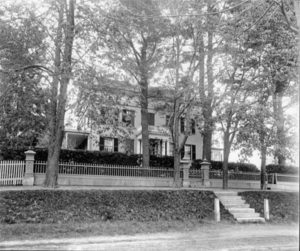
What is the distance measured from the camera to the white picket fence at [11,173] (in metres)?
17.0

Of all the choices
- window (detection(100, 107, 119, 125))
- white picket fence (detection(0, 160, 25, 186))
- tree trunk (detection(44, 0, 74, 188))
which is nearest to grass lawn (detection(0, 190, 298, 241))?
tree trunk (detection(44, 0, 74, 188))

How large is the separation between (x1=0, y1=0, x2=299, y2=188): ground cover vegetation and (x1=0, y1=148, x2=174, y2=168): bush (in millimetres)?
1306

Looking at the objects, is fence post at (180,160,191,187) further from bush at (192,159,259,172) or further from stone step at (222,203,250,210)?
stone step at (222,203,250,210)

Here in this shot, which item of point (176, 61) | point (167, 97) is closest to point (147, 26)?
point (176, 61)

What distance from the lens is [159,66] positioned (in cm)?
1864

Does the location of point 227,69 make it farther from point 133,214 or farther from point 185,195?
point 133,214

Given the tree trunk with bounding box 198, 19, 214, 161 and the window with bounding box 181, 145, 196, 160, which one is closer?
the tree trunk with bounding box 198, 19, 214, 161

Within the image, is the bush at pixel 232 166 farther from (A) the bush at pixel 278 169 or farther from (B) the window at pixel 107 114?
(B) the window at pixel 107 114

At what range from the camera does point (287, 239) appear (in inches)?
408

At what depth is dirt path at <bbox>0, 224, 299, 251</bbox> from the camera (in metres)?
8.29

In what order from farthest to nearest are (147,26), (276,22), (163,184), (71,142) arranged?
(71,142) → (163,184) → (147,26) → (276,22)

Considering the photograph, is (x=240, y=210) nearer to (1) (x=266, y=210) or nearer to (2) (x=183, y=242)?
(1) (x=266, y=210)

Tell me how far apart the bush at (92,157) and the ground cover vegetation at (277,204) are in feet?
32.2

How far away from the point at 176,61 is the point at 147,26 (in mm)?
2751
